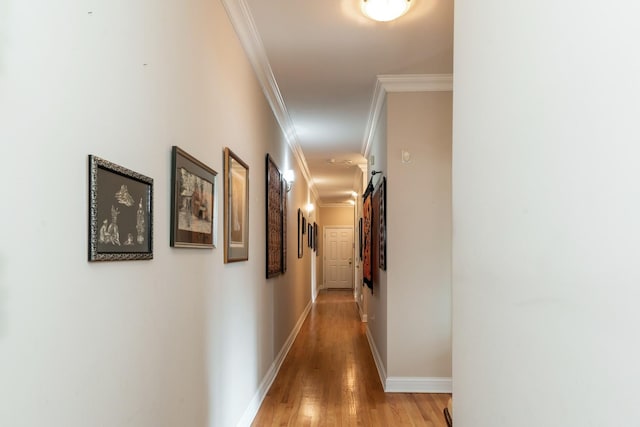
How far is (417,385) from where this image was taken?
12.8 feet

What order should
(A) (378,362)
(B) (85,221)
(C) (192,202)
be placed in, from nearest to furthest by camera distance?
(B) (85,221), (C) (192,202), (A) (378,362)

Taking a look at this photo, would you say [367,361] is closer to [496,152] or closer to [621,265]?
[496,152]

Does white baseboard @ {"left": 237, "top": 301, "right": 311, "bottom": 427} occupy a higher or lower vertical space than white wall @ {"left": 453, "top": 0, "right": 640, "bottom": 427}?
lower

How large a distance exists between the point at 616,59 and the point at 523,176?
311mm

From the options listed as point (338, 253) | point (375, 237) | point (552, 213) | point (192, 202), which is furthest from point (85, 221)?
point (338, 253)

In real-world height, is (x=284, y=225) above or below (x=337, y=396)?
above

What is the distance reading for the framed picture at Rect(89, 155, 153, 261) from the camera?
1173mm

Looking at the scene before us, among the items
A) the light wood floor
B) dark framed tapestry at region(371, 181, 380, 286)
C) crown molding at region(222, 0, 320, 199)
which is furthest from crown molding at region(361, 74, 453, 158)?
the light wood floor

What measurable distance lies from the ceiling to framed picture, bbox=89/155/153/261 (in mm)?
1547

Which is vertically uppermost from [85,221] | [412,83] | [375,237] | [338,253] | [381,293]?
[412,83]

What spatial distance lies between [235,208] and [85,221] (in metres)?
1.63

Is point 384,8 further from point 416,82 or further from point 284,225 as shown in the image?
point 284,225

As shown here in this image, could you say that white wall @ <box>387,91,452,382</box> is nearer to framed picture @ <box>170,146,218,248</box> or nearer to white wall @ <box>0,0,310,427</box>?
white wall @ <box>0,0,310,427</box>

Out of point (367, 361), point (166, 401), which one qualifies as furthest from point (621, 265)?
point (367, 361)
